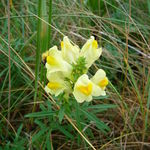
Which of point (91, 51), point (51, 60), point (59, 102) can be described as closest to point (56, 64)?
point (51, 60)

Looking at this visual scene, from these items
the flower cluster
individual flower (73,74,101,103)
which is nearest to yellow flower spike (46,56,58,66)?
the flower cluster

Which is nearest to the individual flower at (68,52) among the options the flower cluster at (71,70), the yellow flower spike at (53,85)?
the flower cluster at (71,70)

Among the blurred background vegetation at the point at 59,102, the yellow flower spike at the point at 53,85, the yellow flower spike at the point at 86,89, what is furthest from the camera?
the blurred background vegetation at the point at 59,102

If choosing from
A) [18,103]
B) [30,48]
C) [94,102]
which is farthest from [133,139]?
[30,48]

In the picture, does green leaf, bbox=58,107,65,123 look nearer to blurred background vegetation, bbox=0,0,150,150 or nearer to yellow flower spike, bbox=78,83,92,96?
blurred background vegetation, bbox=0,0,150,150

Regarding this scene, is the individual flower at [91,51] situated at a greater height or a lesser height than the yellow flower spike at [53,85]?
greater

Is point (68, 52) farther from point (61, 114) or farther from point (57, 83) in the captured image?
point (61, 114)

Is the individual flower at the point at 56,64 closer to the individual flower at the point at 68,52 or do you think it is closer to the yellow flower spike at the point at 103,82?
the individual flower at the point at 68,52

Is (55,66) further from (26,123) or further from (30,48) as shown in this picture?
(30,48)
